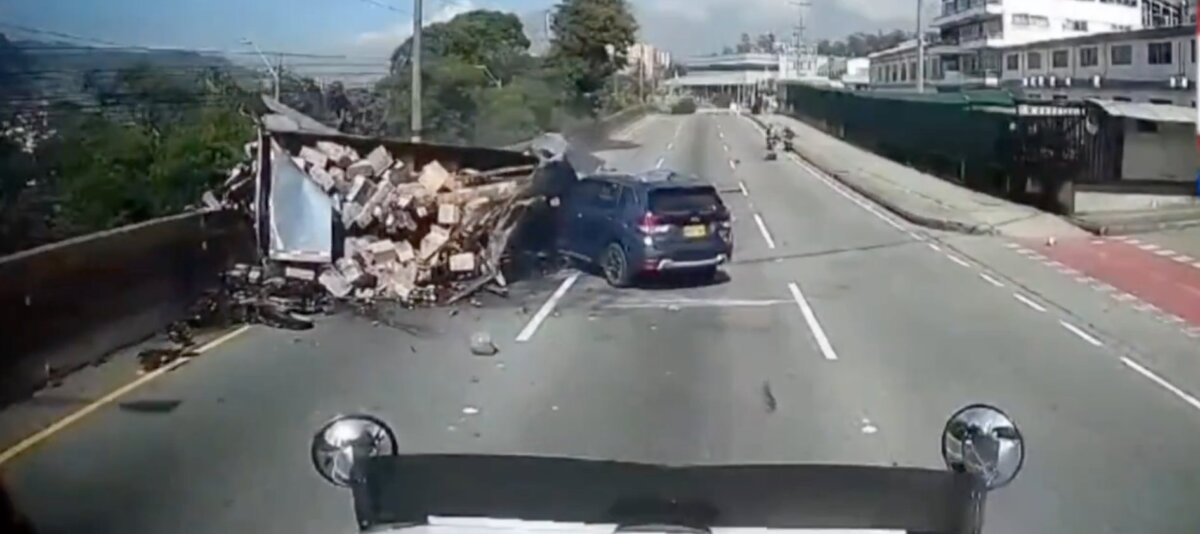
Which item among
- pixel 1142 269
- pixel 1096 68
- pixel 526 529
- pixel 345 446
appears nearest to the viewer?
pixel 526 529

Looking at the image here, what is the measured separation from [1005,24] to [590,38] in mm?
806

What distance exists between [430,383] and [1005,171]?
1.21 meters

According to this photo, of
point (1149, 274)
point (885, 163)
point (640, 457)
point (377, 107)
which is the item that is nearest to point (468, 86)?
point (377, 107)

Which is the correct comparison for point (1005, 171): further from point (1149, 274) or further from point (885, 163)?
point (1149, 274)

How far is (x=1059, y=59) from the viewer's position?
3113mm

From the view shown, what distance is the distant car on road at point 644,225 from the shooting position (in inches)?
104

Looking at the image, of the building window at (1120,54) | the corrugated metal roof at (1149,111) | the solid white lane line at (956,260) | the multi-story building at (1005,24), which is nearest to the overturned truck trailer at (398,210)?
the multi-story building at (1005,24)

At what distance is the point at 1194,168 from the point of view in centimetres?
275

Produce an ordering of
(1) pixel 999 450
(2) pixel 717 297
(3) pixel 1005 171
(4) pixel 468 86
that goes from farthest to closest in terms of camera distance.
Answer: (3) pixel 1005 171, (2) pixel 717 297, (4) pixel 468 86, (1) pixel 999 450

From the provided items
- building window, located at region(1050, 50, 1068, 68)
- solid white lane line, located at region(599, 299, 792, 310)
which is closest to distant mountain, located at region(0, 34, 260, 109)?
solid white lane line, located at region(599, 299, 792, 310)

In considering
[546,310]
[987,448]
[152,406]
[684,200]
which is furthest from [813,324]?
[152,406]

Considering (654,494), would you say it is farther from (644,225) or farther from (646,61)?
(646,61)

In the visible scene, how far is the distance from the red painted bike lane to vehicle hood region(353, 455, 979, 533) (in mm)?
1239

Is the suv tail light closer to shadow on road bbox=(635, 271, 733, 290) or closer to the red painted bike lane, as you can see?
shadow on road bbox=(635, 271, 733, 290)
